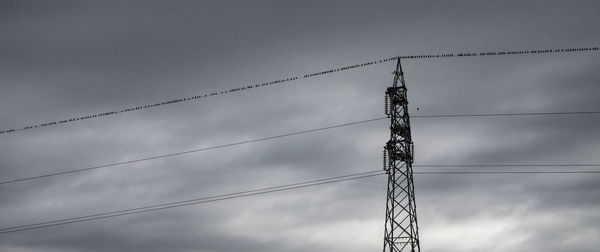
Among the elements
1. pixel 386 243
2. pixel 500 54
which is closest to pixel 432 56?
pixel 500 54

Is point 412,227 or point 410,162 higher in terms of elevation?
point 410,162

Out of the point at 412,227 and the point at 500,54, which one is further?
the point at 500,54

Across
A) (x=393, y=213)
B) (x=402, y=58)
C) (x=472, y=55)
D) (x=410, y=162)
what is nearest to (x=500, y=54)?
(x=472, y=55)

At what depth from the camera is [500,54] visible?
258 feet

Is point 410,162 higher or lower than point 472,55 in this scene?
lower

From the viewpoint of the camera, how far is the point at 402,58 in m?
77.6

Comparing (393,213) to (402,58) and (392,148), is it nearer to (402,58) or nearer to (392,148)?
(392,148)

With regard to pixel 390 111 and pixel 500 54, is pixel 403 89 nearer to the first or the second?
pixel 390 111

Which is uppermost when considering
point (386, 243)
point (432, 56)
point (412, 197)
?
point (432, 56)

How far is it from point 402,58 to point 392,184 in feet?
42.2

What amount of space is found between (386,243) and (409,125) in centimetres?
1171

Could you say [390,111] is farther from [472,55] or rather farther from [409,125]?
[472,55]

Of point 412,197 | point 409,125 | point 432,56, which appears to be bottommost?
point 412,197

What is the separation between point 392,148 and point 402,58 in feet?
30.3
